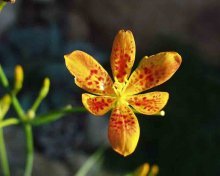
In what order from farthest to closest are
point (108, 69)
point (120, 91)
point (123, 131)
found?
point (108, 69)
point (120, 91)
point (123, 131)

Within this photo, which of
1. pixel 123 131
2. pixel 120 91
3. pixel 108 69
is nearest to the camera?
pixel 123 131

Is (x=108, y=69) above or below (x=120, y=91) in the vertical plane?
below

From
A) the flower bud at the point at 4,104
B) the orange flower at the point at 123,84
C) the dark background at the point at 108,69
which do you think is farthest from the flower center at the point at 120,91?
the dark background at the point at 108,69

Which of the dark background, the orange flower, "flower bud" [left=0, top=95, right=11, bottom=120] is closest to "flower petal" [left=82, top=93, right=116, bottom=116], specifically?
the orange flower

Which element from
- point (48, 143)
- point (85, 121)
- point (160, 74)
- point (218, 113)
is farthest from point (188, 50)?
point (160, 74)

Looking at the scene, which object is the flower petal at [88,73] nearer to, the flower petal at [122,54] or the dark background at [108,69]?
the flower petal at [122,54]

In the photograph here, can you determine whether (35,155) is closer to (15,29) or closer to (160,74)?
(15,29)

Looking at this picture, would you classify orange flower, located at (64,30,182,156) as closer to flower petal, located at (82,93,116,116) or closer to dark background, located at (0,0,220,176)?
flower petal, located at (82,93,116,116)

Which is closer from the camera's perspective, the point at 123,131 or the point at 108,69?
the point at 123,131

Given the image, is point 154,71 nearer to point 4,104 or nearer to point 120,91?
point 120,91

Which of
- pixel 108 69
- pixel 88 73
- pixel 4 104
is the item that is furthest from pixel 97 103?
pixel 108 69
